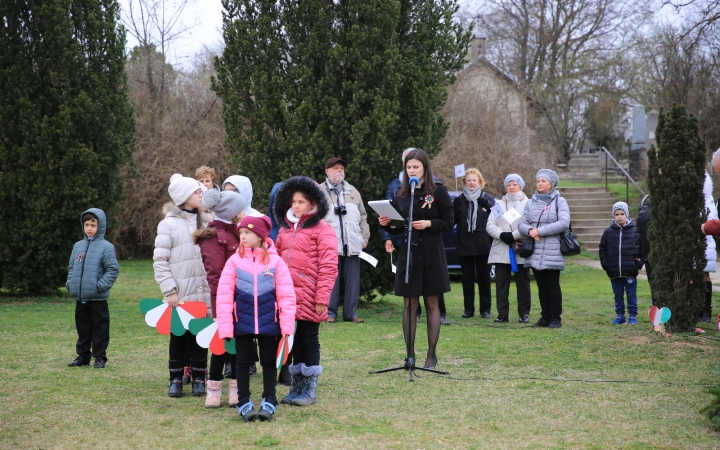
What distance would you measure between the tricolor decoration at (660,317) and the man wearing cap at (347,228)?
376 cm

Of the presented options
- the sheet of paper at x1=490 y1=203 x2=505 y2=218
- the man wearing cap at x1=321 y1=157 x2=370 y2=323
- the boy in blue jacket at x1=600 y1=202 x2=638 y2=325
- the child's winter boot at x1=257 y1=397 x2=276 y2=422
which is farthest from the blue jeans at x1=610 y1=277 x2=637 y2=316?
the child's winter boot at x1=257 y1=397 x2=276 y2=422

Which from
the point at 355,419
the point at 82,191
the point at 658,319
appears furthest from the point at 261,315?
the point at 82,191

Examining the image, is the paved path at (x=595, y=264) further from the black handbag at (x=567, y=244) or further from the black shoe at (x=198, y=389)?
the black shoe at (x=198, y=389)

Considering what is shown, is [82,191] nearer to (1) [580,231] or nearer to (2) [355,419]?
(2) [355,419]

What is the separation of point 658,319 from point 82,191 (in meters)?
8.90

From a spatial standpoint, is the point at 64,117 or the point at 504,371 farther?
the point at 64,117

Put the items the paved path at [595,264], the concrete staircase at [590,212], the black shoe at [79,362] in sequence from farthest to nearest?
the concrete staircase at [590,212] → the paved path at [595,264] → the black shoe at [79,362]

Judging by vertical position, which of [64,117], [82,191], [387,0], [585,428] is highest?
[387,0]

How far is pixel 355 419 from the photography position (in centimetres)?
536

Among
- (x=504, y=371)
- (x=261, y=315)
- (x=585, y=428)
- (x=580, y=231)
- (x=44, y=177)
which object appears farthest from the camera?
(x=580, y=231)

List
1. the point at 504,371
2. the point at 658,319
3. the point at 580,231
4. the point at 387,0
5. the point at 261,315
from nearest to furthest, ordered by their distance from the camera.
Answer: the point at 261,315
the point at 504,371
the point at 658,319
the point at 387,0
the point at 580,231

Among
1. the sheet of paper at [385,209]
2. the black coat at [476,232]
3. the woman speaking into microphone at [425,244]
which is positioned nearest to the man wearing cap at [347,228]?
the black coat at [476,232]

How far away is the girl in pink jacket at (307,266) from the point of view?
5.87 m

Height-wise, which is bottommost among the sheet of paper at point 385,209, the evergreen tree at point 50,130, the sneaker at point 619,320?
the sneaker at point 619,320
